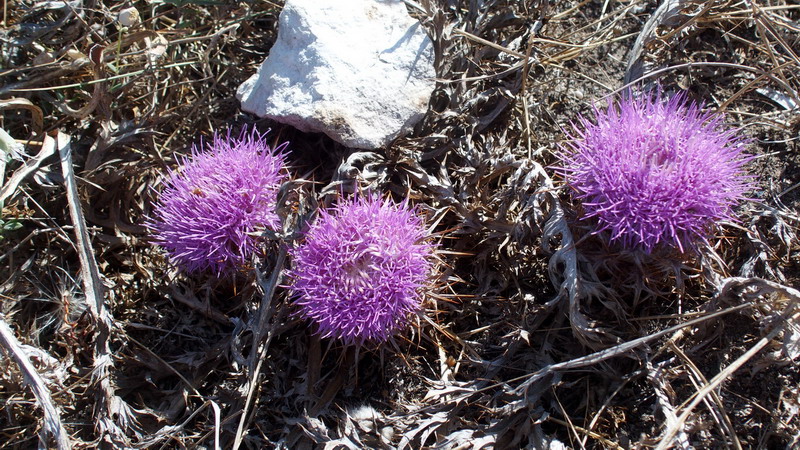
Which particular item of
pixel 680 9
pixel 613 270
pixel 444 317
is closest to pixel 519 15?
pixel 680 9

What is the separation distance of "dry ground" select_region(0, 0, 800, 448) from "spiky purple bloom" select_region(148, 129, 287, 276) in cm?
10

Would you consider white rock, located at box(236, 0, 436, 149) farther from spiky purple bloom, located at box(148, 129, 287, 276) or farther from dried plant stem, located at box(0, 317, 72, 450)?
dried plant stem, located at box(0, 317, 72, 450)

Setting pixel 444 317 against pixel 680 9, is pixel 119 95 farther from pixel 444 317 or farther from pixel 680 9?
pixel 680 9

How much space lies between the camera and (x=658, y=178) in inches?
80.3

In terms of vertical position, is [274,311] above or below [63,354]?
above

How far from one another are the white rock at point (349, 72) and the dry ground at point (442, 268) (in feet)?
0.38

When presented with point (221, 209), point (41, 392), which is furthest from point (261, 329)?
point (41, 392)

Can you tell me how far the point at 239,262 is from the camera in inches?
93.0

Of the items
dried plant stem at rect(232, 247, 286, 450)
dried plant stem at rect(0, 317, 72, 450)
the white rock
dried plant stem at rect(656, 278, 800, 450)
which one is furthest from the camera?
the white rock

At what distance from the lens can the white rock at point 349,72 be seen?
95.0 inches

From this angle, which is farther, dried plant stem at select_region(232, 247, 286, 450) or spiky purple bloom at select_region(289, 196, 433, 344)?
dried plant stem at select_region(232, 247, 286, 450)

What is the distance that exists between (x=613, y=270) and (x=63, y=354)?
7.74 feet

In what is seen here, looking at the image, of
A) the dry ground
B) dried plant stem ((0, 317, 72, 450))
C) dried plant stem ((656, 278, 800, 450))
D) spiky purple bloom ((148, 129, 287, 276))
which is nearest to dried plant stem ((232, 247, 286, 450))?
the dry ground

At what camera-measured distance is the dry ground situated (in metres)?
2.25
